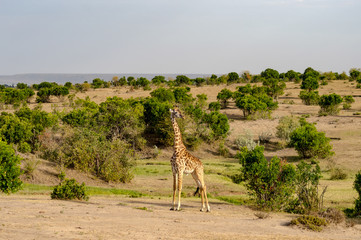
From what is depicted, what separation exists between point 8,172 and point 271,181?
1088 centimetres

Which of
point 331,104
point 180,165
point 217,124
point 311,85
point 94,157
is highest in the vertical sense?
point 311,85

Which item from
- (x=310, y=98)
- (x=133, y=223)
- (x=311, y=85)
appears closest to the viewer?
(x=133, y=223)

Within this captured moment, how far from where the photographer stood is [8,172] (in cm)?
1711

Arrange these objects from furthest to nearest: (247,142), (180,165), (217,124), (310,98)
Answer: (310,98) → (217,124) → (247,142) → (180,165)

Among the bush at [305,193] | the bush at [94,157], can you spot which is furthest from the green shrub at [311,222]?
the bush at [94,157]

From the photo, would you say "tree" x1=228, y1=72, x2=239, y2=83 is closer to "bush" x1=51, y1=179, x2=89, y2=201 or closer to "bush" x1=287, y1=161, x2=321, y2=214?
"bush" x1=287, y1=161, x2=321, y2=214

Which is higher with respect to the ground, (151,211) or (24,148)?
(151,211)

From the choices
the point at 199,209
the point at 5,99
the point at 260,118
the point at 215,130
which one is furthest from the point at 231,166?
the point at 5,99

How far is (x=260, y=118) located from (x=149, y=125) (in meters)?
17.2

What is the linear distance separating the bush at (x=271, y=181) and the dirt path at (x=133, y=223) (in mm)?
1509

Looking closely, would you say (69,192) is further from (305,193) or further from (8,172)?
(305,193)

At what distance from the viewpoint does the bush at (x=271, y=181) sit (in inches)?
699

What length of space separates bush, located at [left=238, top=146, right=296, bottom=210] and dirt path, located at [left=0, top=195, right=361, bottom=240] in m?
1.51

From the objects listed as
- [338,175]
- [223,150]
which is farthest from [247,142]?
[338,175]
